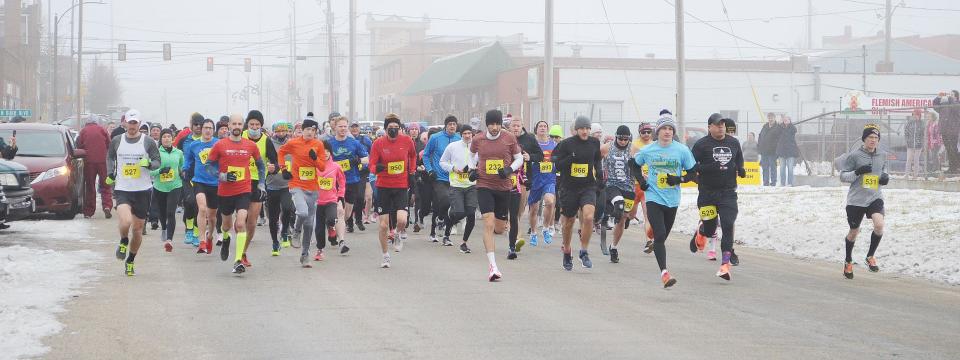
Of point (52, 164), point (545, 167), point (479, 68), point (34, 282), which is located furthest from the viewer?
point (479, 68)

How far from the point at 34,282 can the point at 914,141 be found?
59.7 ft

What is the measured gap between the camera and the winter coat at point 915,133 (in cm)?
2445

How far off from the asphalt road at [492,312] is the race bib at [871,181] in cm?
109

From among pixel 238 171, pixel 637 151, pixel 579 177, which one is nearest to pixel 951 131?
pixel 637 151

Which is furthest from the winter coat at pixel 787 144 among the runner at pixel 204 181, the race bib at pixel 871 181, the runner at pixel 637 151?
the runner at pixel 204 181

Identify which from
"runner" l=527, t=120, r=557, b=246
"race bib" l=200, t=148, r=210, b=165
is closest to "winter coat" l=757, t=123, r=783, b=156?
"runner" l=527, t=120, r=557, b=246

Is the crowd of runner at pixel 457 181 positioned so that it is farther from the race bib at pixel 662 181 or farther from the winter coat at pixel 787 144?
the winter coat at pixel 787 144

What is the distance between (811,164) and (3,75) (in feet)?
164

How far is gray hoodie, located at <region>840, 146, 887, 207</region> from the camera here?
45.6 feet

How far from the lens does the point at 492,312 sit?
10328mm

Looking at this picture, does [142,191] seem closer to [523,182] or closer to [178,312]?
[178,312]

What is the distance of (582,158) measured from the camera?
14.0 m

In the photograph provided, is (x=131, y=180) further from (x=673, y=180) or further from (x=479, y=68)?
(x=479, y=68)

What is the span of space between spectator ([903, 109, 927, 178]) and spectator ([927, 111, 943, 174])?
0.14 metres
